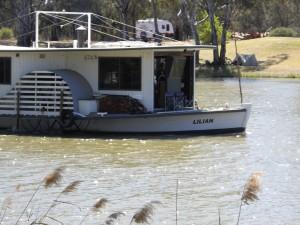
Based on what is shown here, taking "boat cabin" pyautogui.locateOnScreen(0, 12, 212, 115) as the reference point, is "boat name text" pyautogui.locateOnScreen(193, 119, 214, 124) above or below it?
below

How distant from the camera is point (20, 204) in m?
13.4

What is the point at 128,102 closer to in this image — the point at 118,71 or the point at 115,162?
the point at 118,71

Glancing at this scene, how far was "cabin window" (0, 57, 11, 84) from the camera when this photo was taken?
973 inches

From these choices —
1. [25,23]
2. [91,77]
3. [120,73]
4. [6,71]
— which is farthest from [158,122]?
[25,23]

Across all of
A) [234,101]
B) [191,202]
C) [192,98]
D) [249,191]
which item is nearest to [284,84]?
[234,101]

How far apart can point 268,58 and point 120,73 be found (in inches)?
1618

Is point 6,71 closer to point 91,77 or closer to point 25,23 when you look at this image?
point 91,77

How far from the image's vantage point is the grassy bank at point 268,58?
5512 centimetres

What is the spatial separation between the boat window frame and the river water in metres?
2.72

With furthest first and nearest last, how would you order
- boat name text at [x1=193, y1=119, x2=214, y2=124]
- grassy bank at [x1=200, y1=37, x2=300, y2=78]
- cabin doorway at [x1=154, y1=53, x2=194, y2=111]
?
grassy bank at [x1=200, y1=37, x2=300, y2=78]
cabin doorway at [x1=154, y1=53, x2=194, y2=111]
boat name text at [x1=193, y1=119, x2=214, y2=124]

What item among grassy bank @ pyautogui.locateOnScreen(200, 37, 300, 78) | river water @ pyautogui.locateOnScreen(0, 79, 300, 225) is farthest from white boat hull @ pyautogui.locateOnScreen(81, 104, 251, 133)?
grassy bank @ pyautogui.locateOnScreen(200, 37, 300, 78)

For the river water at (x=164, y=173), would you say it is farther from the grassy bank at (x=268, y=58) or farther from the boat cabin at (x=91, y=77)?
the grassy bank at (x=268, y=58)

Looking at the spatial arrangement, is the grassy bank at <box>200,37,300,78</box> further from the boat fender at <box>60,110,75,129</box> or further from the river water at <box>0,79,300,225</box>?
the boat fender at <box>60,110,75,129</box>

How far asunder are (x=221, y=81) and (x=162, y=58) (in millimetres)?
25249
